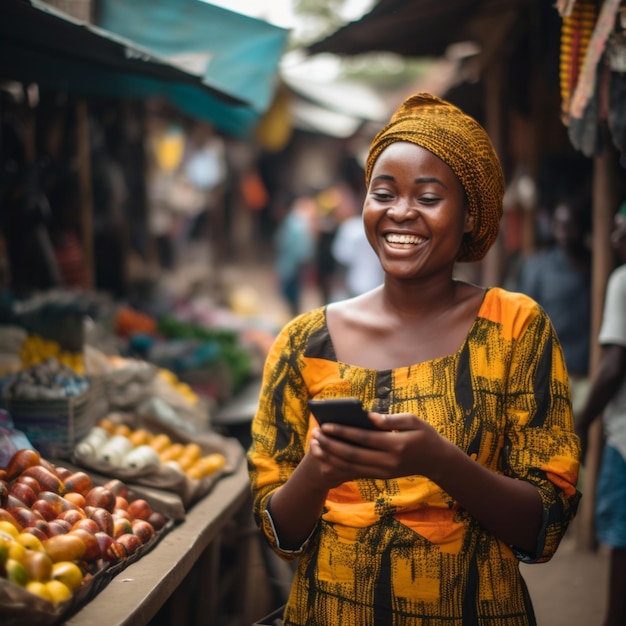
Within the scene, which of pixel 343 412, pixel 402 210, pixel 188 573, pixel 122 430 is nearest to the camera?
pixel 343 412

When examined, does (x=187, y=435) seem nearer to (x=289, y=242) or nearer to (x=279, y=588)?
(x=279, y=588)

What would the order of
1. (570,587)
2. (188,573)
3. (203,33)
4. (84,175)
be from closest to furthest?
(188,573)
(570,587)
(203,33)
(84,175)

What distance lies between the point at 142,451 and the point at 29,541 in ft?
4.21

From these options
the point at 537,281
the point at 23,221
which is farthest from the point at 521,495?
the point at 23,221

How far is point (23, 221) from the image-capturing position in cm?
586

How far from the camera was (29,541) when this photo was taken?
7.59 feet

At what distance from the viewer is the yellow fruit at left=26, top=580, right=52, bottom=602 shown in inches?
82.9

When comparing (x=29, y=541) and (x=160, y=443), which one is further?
(x=160, y=443)

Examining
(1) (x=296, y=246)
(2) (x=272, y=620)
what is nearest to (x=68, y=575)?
(2) (x=272, y=620)

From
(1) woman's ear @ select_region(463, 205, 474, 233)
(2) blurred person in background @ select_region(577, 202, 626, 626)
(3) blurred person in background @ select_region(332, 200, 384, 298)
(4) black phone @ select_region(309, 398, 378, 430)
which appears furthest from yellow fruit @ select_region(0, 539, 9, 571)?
(3) blurred person in background @ select_region(332, 200, 384, 298)

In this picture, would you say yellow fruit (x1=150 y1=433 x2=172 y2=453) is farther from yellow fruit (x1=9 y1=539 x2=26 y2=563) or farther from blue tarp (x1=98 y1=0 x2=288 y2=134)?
blue tarp (x1=98 y1=0 x2=288 y2=134)

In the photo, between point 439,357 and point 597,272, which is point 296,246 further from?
point 439,357

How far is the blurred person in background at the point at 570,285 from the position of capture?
5.51 m

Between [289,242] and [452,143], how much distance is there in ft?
35.7
